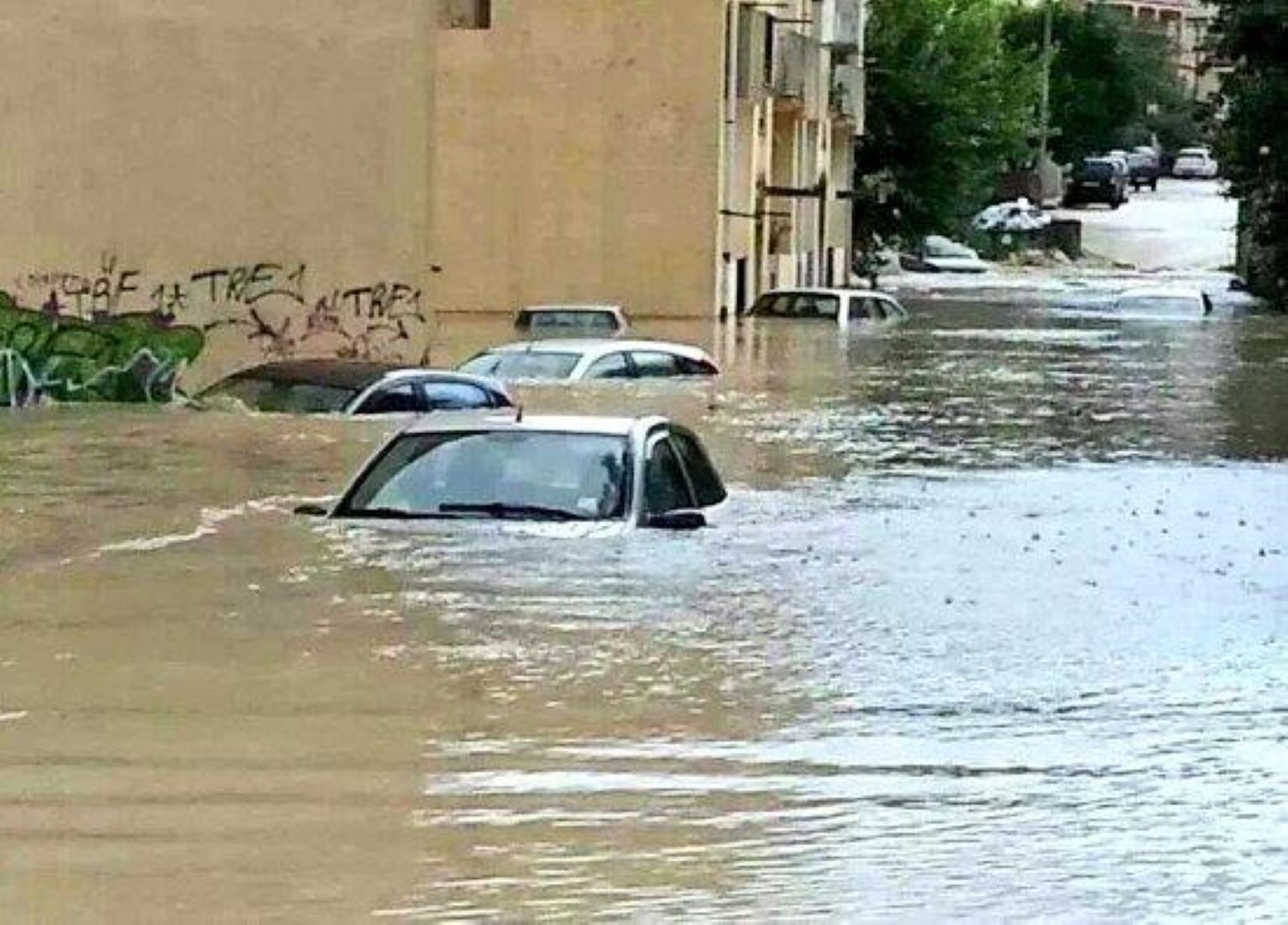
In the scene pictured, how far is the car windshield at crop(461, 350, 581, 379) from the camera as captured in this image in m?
30.0

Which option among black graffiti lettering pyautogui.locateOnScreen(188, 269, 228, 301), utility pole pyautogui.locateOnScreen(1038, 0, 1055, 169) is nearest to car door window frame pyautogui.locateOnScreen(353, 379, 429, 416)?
black graffiti lettering pyautogui.locateOnScreen(188, 269, 228, 301)

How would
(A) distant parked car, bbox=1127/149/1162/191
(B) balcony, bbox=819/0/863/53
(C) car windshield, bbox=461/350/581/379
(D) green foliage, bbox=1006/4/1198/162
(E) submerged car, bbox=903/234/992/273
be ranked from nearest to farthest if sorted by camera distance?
(C) car windshield, bbox=461/350/581/379
(B) balcony, bbox=819/0/863/53
(E) submerged car, bbox=903/234/992/273
(D) green foliage, bbox=1006/4/1198/162
(A) distant parked car, bbox=1127/149/1162/191

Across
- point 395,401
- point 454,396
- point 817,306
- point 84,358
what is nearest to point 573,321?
point 817,306

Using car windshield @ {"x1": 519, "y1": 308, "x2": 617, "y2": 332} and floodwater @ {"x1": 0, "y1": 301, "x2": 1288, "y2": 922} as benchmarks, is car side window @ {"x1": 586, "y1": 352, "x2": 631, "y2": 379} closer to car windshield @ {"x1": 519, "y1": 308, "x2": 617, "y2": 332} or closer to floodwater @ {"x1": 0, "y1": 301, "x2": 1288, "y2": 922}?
car windshield @ {"x1": 519, "y1": 308, "x2": 617, "y2": 332}

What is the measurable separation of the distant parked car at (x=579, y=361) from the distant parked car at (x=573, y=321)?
774 centimetres

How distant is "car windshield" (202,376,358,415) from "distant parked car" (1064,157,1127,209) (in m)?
85.7

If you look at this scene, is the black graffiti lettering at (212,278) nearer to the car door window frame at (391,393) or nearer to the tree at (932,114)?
the car door window frame at (391,393)

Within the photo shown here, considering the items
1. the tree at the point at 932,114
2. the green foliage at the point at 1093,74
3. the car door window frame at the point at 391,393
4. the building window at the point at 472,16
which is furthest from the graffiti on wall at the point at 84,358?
the green foliage at the point at 1093,74

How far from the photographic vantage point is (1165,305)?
186 feet

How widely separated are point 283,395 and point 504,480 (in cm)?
980

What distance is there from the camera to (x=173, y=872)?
24.9ft

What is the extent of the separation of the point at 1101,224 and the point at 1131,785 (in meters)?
92.8

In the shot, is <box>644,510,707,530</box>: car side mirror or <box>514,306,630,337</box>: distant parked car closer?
<box>644,510,707,530</box>: car side mirror

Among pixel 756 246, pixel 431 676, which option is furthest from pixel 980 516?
pixel 756 246
